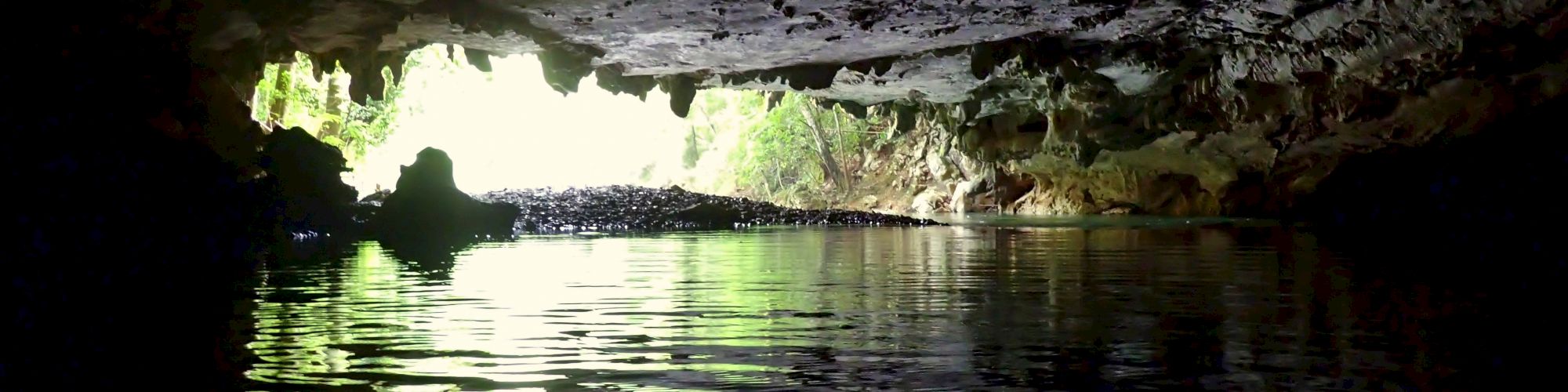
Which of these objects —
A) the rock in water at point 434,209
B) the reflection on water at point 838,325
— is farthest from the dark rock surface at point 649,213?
Answer: the reflection on water at point 838,325

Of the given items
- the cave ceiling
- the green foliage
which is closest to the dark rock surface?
the cave ceiling

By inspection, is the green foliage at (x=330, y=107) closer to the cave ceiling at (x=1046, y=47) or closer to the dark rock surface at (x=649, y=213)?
the dark rock surface at (x=649, y=213)

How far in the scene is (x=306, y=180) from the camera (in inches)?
506

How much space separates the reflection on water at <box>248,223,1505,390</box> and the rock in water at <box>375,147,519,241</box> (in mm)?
5249

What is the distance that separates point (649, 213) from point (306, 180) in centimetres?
559

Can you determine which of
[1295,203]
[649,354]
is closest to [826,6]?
[649,354]

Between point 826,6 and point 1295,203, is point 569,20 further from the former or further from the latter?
point 1295,203

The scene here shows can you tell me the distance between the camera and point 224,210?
9.74 metres

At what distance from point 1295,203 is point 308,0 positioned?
59.6 ft

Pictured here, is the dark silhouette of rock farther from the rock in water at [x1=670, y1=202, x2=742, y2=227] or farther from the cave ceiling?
the rock in water at [x1=670, y1=202, x2=742, y2=227]

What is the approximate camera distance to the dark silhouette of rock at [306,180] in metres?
12.2

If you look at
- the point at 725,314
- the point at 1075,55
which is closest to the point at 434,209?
the point at 1075,55

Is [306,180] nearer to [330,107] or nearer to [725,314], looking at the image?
[725,314]

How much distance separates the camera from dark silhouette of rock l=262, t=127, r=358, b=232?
40.1 ft
